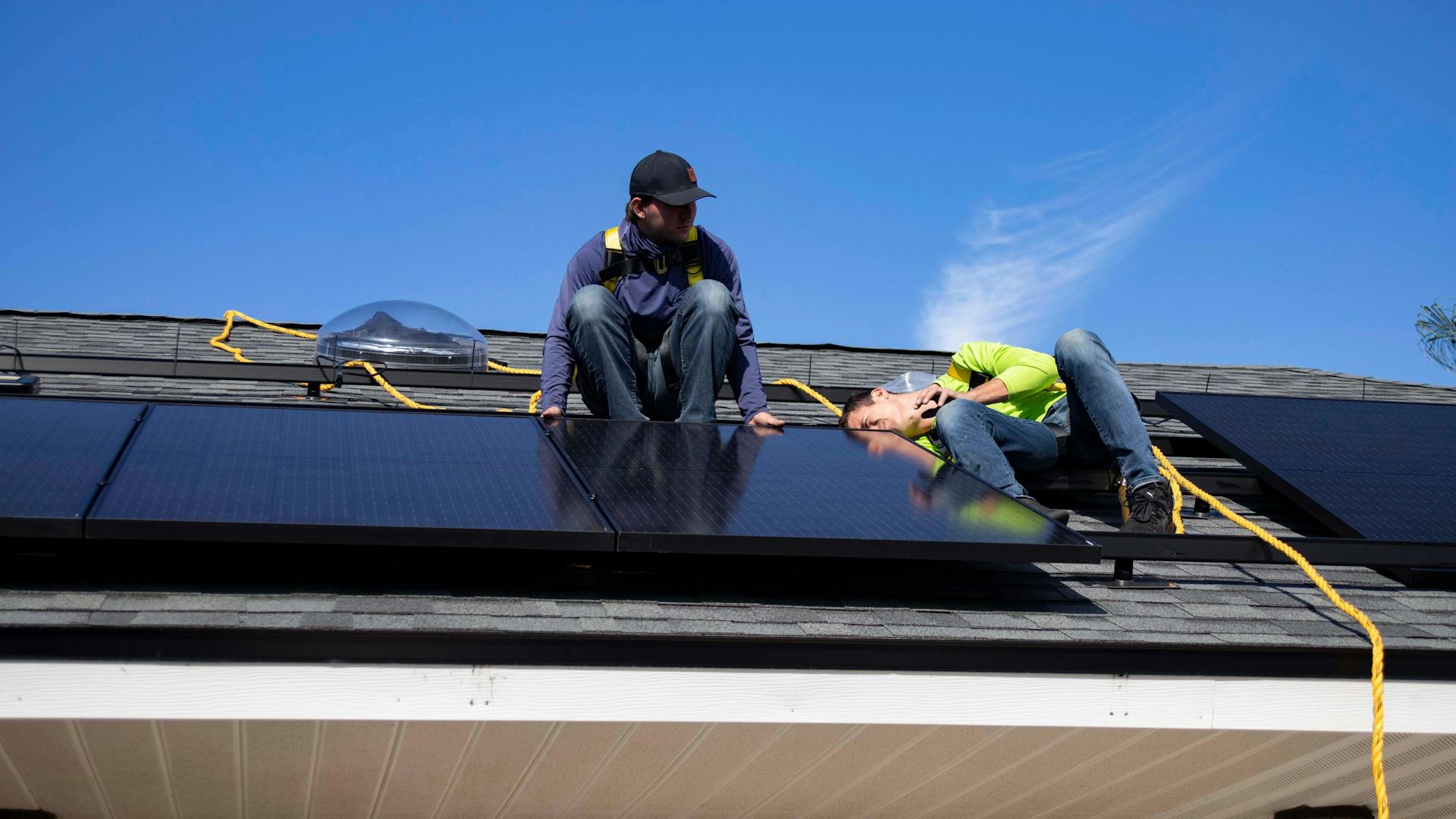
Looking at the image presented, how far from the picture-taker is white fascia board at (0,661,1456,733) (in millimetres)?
3145

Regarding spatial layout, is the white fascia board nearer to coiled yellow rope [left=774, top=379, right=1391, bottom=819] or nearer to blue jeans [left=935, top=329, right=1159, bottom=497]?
coiled yellow rope [left=774, top=379, right=1391, bottom=819]

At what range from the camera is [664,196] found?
5688mm

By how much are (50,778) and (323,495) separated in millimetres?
1029

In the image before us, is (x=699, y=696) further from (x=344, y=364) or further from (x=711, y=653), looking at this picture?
(x=344, y=364)

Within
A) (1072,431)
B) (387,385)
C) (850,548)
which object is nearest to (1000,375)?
(1072,431)

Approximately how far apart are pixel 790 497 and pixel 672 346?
1716mm

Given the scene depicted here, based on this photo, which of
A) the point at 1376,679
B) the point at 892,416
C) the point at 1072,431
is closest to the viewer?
the point at 1376,679

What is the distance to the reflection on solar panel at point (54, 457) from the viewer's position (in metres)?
3.47

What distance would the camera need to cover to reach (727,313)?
5.73 m

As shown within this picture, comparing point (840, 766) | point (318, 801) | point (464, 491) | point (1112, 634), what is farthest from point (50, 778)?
point (1112, 634)

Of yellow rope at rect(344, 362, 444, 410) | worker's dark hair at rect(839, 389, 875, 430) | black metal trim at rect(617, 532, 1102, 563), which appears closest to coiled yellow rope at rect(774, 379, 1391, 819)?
black metal trim at rect(617, 532, 1102, 563)

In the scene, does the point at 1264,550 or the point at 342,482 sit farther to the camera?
the point at 1264,550

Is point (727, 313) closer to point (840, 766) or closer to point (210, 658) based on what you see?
point (840, 766)

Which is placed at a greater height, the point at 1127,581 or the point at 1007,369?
the point at 1007,369
